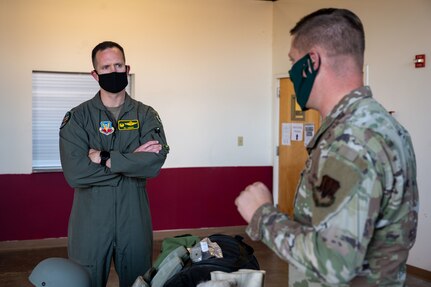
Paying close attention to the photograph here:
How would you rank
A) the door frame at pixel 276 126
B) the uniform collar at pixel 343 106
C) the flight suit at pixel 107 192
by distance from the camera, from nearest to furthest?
1. the uniform collar at pixel 343 106
2. the flight suit at pixel 107 192
3. the door frame at pixel 276 126

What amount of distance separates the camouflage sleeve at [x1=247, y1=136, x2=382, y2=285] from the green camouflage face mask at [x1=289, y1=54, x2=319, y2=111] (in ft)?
0.77

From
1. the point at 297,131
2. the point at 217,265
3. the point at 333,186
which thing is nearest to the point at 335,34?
the point at 333,186

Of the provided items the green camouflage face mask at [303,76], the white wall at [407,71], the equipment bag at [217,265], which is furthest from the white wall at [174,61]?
the green camouflage face mask at [303,76]

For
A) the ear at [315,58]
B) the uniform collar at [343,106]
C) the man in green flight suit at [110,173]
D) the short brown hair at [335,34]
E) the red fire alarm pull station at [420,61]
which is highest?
the red fire alarm pull station at [420,61]

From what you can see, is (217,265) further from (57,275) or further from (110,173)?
(110,173)

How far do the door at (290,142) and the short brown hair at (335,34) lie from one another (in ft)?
16.6

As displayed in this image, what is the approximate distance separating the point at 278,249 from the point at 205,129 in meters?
5.42

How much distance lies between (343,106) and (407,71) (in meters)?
3.86

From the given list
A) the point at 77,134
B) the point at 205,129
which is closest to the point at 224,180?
the point at 205,129

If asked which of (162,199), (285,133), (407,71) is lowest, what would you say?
(162,199)

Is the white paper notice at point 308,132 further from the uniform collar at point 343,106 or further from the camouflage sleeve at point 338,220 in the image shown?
the camouflage sleeve at point 338,220

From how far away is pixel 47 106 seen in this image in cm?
608

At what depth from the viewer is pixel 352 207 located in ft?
4.04

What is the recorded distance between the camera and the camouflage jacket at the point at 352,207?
124cm
